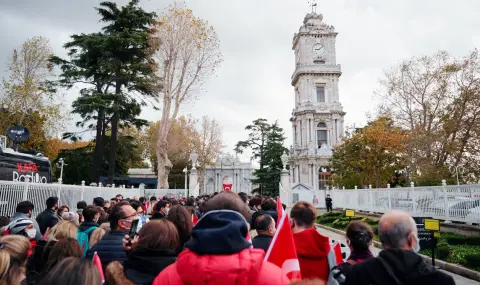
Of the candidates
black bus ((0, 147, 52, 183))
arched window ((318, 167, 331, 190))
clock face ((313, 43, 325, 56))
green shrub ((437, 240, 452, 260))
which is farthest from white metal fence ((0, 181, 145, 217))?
clock face ((313, 43, 325, 56))

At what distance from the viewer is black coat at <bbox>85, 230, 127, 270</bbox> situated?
3457 millimetres

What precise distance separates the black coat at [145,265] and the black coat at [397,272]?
4.59 ft

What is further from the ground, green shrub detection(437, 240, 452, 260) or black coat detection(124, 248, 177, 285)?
black coat detection(124, 248, 177, 285)

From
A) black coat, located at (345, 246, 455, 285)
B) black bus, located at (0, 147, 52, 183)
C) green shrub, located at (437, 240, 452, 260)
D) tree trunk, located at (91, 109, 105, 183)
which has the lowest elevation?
green shrub, located at (437, 240, 452, 260)

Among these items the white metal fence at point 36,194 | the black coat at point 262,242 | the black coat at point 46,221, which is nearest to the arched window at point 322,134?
the white metal fence at point 36,194

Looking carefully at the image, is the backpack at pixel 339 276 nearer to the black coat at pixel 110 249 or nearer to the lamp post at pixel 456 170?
the black coat at pixel 110 249

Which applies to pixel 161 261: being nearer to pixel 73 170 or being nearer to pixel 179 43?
pixel 179 43

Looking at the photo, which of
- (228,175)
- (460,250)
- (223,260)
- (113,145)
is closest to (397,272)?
(223,260)

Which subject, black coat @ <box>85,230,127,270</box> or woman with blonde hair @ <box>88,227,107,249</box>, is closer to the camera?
black coat @ <box>85,230,127,270</box>

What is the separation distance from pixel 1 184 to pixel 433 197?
569 inches

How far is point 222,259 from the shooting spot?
175cm

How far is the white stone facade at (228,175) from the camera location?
5156 cm

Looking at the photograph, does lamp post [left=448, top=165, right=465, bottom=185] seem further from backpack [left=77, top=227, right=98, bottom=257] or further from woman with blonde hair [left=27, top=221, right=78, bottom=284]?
woman with blonde hair [left=27, top=221, right=78, bottom=284]

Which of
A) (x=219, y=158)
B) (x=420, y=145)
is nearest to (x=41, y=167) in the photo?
(x=420, y=145)
